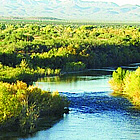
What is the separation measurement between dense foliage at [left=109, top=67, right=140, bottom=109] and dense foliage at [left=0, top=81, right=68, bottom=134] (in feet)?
34.5

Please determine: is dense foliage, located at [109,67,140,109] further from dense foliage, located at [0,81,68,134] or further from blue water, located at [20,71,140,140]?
dense foliage, located at [0,81,68,134]

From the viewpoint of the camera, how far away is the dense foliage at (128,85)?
45906 mm

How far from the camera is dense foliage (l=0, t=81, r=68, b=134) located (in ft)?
111

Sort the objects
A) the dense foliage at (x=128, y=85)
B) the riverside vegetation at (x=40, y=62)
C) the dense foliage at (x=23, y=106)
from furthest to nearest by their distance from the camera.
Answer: the dense foliage at (x=128, y=85) → the riverside vegetation at (x=40, y=62) → the dense foliage at (x=23, y=106)

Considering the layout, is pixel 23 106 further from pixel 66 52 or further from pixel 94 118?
pixel 66 52

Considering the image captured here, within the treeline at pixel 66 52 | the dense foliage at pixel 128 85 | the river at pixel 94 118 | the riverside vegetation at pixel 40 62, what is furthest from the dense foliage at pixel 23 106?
the treeline at pixel 66 52

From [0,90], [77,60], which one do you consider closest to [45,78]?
[77,60]

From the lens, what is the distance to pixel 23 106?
1371 inches

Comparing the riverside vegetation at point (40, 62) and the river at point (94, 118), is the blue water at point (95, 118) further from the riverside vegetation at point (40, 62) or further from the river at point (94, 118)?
the riverside vegetation at point (40, 62)

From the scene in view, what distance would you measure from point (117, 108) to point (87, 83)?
1752 centimetres

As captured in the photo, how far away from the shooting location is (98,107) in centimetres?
4431

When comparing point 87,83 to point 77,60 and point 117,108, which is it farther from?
point 77,60

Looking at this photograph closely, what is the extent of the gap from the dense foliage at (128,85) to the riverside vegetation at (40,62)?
8.33 metres

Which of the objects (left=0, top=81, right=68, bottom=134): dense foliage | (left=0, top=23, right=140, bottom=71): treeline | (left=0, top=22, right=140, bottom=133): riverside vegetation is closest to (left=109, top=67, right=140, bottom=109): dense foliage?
(left=0, top=22, right=140, bottom=133): riverside vegetation
